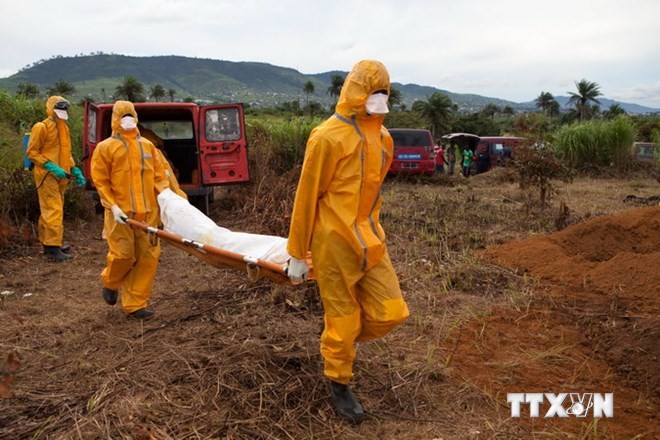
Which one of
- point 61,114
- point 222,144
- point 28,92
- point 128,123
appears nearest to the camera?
point 128,123

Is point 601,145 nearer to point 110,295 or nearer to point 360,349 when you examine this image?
point 360,349

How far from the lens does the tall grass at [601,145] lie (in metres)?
16.1

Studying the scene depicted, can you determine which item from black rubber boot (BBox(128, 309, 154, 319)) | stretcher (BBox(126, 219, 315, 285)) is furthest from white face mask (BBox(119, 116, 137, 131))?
black rubber boot (BBox(128, 309, 154, 319))

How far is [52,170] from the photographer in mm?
6086

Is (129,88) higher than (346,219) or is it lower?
higher

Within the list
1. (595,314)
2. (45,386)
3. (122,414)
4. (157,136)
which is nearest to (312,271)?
(122,414)

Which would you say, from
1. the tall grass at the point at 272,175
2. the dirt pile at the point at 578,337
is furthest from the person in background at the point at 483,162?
the dirt pile at the point at 578,337

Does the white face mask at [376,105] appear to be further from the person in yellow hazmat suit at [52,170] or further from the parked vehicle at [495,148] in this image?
the parked vehicle at [495,148]

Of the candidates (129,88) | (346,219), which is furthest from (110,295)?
(129,88)

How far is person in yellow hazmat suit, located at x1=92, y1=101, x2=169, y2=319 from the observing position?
4.12 meters

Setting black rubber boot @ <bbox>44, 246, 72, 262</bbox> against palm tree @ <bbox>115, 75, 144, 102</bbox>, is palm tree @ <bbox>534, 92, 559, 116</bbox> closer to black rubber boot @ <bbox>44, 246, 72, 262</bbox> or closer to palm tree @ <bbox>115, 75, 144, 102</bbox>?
palm tree @ <bbox>115, 75, 144, 102</bbox>

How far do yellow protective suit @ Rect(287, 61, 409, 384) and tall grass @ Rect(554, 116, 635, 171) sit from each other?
49.3 ft

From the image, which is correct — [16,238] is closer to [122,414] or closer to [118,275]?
[118,275]

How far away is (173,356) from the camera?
10.9 ft
